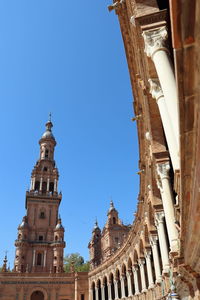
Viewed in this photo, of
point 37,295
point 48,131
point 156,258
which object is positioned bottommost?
point 37,295

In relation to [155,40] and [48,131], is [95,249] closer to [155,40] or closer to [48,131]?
[48,131]

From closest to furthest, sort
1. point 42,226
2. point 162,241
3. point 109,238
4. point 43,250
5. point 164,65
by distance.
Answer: point 164,65
point 162,241
point 43,250
point 42,226
point 109,238

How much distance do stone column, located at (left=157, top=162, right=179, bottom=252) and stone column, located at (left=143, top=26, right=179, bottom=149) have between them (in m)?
4.66

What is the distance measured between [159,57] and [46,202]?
168 ft

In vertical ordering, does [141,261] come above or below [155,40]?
below

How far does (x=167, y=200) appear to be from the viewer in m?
10.8

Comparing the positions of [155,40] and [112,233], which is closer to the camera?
[155,40]

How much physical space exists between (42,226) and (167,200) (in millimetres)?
45985

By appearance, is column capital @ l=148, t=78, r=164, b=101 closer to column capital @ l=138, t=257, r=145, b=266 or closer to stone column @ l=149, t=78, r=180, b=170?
stone column @ l=149, t=78, r=180, b=170

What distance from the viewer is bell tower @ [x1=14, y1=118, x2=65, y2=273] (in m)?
47.8

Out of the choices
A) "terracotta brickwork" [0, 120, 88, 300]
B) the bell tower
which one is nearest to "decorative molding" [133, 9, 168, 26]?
"terracotta brickwork" [0, 120, 88, 300]

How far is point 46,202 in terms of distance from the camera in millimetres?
55219

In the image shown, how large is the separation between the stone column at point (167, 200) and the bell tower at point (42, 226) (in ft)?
128

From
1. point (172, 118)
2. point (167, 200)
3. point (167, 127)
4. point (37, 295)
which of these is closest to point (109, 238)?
point (37, 295)
